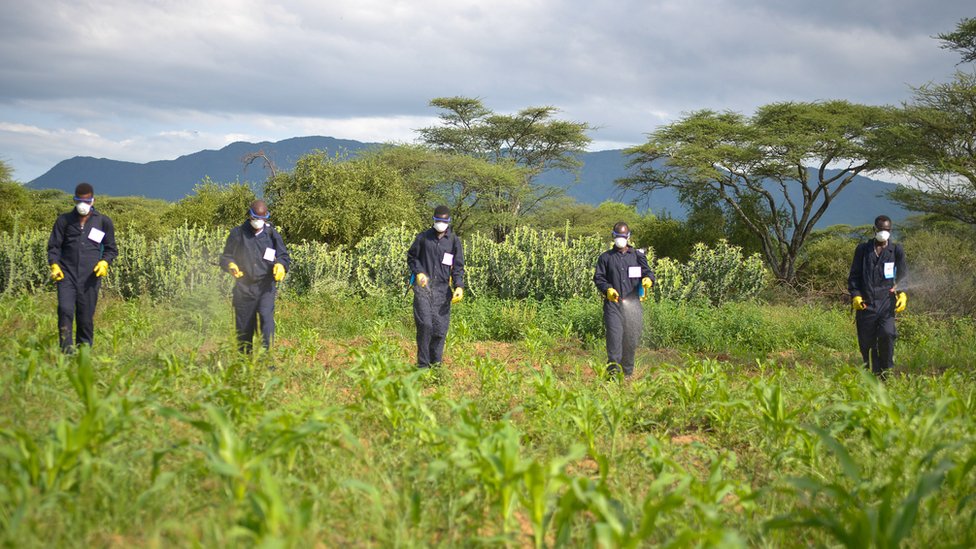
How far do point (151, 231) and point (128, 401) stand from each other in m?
21.9

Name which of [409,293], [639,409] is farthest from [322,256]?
[639,409]

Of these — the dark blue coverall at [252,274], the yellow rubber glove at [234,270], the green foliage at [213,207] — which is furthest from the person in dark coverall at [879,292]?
the green foliage at [213,207]

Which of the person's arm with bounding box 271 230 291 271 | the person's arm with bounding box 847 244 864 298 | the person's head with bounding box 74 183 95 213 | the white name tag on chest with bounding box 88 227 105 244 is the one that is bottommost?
the person's arm with bounding box 847 244 864 298

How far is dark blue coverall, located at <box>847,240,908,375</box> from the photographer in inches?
264

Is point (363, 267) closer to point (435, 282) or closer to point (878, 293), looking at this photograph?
point (435, 282)

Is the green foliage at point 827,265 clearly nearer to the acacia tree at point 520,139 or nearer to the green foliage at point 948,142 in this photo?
the green foliage at point 948,142

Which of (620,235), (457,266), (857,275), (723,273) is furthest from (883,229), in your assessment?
(723,273)

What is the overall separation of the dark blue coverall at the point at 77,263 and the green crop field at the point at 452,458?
1.08 ft

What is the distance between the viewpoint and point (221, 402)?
377 cm

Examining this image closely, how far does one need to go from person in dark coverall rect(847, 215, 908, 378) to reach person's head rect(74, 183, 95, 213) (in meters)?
7.50

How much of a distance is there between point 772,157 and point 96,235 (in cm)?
2031

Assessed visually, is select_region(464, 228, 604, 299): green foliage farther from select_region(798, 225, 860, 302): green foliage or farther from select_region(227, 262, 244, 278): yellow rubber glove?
select_region(798, 225, 860, 302): green foliage

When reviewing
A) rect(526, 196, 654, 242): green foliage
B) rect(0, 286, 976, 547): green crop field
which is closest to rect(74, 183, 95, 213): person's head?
rect(0, 286, 976, 547): green crop field

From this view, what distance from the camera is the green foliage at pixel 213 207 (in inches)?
873
